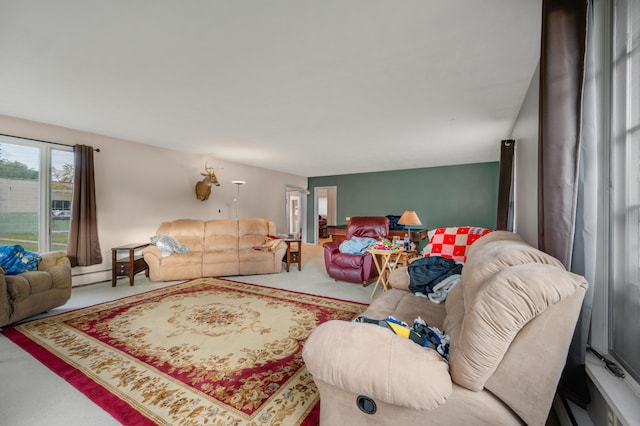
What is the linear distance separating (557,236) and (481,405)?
803mm

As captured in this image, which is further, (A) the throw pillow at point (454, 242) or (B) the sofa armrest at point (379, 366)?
(A) the throw pillow at point (454, 242)

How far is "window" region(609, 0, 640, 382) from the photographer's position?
1001 millimetres

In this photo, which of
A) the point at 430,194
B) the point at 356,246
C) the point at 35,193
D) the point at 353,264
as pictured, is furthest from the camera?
the point at 430,194

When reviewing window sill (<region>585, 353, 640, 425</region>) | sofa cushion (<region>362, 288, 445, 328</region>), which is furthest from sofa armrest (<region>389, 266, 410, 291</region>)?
window sill (<region>585, 353, 640, 425</region>)

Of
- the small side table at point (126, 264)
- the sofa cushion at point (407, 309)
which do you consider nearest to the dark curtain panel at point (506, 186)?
the sofa cushion at point (407, 309)

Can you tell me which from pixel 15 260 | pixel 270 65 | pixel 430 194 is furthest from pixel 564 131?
pixel 430 194

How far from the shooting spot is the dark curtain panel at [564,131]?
1.10m

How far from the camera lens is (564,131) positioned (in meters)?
1.13

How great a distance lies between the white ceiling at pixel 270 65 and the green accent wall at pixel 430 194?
2733mm

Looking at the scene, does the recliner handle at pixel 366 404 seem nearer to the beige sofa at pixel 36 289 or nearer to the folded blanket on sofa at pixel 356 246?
the folded blanket on sofa at pixel 356 246

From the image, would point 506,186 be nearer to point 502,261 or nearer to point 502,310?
point 502,261

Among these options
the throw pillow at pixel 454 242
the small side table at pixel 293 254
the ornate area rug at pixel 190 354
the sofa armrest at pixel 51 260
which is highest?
the throw pillow at pixel 454 242

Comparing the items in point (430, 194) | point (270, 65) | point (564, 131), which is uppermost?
point (270, 65)

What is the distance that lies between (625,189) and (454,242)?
2.16 metres
